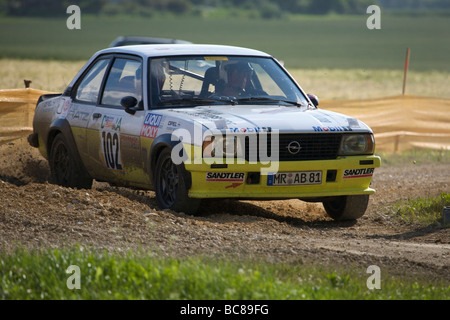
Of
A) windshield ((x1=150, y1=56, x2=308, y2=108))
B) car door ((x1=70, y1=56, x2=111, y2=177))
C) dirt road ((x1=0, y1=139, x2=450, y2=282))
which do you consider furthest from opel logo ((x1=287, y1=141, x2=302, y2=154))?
car door ((x1=70, y1=56, x2=111, y2=177))

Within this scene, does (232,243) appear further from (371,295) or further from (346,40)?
(346,40)

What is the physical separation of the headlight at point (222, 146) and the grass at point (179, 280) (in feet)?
5.93

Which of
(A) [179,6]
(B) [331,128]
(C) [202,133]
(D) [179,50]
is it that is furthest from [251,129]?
(A) [179,6]

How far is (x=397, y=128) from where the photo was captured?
54.0ft

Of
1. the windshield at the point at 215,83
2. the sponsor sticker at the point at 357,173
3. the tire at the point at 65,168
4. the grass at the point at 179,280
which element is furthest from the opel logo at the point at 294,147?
the tire at the point at 65,168

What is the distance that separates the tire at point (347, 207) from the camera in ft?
28.3

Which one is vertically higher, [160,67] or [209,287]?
[160,67]

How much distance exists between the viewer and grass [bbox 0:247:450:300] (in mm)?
5016

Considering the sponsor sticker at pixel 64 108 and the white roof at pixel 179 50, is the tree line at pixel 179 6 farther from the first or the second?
the white roof at pixel 179 50

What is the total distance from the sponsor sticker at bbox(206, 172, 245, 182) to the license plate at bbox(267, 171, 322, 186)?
0.97ft

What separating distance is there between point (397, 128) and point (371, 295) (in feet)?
38.0

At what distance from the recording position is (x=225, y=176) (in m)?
7.62

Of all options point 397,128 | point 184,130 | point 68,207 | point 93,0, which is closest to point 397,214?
point 184,130

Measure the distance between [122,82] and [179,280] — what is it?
4.44 metres
